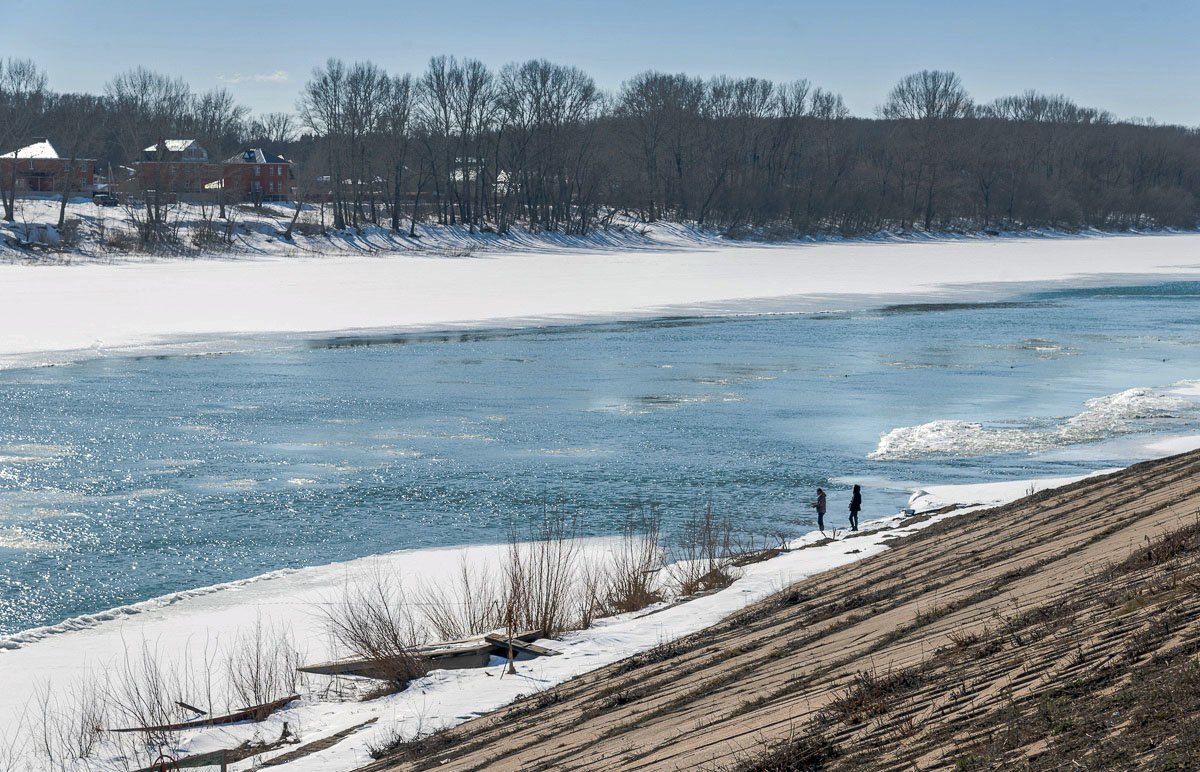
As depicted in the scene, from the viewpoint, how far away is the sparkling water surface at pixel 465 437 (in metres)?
12.4

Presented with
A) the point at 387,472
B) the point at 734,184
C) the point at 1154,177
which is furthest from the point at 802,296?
the point at 1154,177

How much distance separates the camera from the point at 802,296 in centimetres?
4400

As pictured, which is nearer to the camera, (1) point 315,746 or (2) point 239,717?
(1) point 315,746

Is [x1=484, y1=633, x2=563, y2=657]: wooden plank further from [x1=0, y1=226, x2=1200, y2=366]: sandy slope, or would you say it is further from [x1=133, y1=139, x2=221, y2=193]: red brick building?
[x1=133, y1=139, x2=221, y2=193]: red brick building

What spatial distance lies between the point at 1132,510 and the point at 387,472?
10734 mm

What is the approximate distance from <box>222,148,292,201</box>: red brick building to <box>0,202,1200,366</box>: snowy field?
13329 millimetres

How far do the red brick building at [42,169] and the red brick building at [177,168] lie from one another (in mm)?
4151

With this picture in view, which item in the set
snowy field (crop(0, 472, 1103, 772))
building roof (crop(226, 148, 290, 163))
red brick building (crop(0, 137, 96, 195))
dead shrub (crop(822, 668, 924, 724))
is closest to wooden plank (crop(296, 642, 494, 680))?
→ snowy field (crop(0, 472, 1103, 772))

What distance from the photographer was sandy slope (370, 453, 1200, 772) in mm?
3084

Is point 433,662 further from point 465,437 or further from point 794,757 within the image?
point 465,437

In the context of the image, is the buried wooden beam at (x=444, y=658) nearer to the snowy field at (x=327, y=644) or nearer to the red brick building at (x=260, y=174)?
the snowy field at (x=327, y=644)

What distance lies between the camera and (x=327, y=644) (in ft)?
28.5

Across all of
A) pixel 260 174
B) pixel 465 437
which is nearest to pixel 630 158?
pixel 260 174

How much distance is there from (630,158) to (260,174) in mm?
29127
